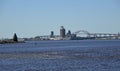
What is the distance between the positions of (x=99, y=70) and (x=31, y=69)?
8344 mm

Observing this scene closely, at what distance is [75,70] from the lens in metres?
43.0

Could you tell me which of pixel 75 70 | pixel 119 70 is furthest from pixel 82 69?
pixel 119 70

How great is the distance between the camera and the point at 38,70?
43.7 m

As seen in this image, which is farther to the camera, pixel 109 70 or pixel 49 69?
pixel 49 69

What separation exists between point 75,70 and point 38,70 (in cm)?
429

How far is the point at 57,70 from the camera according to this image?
43.4 m

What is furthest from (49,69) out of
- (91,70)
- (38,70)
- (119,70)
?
(119,70)

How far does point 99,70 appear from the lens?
138 feet

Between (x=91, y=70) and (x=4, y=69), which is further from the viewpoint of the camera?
(x=4, y=69)

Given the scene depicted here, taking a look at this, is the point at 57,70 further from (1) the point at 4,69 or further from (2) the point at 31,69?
(1) the point at 4,69

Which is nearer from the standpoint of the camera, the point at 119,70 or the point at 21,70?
the point at 119,70

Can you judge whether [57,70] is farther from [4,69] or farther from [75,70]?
[4,69]

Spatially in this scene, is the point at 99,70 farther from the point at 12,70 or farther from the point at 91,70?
the point at 12,70

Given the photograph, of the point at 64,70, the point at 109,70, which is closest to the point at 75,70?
the point at 64,70
